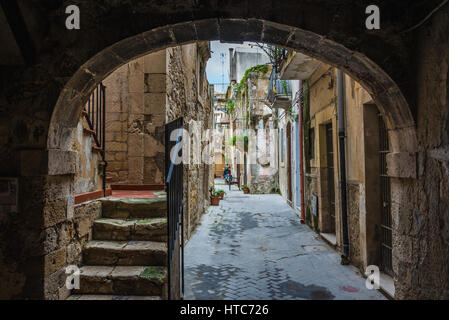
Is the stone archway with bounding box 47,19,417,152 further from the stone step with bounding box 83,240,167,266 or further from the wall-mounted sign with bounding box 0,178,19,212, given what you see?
the stone step with bounding box 83,240,167,266

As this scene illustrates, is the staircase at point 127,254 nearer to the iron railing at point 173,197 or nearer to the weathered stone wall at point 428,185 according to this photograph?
the iron railing at point 173,197

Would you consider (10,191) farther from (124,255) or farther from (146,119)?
(146,119)

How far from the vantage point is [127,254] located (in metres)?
3.27

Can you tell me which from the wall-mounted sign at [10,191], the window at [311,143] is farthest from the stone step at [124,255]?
the window at [311,143]

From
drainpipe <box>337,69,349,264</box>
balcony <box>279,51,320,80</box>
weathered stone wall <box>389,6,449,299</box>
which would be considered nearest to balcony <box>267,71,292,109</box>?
balcony <box>279,51,320,80</box>

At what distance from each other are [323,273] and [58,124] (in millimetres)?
4013

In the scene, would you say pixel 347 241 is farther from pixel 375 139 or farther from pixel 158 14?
pixel 158 14

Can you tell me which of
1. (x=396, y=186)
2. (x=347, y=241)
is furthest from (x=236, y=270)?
(x=396, y=186)

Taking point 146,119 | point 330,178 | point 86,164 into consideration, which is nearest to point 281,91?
point 330,178

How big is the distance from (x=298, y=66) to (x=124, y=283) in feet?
19.2

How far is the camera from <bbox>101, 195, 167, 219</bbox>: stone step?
393 cm

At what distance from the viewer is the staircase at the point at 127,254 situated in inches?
116

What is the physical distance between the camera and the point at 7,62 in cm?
236

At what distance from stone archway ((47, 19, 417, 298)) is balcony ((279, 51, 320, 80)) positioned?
392 cm
